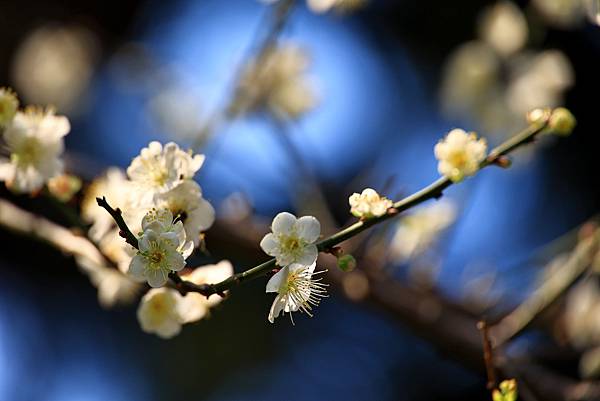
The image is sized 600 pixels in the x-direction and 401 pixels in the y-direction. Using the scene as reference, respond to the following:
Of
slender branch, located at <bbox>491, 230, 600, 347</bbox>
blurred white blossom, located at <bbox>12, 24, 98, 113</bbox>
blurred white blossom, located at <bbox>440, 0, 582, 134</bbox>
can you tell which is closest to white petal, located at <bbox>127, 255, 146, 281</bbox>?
slender branch, located at <bbox>491, 230, 600, 347</bbox>

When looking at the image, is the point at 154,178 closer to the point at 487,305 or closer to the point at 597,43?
the point at 487,305

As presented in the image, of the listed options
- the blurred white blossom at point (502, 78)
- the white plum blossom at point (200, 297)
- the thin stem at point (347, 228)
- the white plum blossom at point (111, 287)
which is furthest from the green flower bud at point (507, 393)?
the blurred white blossom at point (502, 78)

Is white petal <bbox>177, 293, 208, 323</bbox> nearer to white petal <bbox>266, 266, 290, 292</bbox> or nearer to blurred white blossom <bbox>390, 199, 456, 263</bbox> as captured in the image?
white petal <bbox>266, 266, 290, 292</bbox>

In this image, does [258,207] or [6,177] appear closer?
[6,177]

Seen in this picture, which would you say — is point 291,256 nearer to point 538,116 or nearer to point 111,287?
point 538,116

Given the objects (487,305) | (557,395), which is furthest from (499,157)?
(487,305)

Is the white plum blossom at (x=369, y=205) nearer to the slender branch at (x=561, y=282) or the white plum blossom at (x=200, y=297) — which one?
the white plum blossom at (x=200, y=297)

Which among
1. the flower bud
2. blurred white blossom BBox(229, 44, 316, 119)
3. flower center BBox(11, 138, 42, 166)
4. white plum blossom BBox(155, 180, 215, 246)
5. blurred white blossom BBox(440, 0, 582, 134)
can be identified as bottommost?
the flower bud
